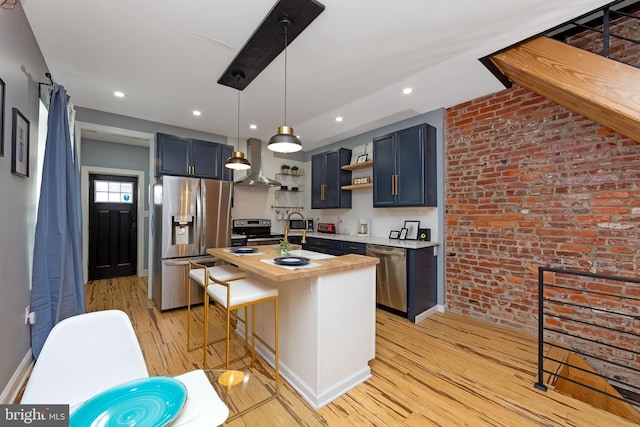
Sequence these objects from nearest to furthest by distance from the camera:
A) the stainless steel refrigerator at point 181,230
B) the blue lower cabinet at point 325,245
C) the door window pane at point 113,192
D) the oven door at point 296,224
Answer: the stainless steel refrigerator at point 181,230
the blue lower cabinet at point 325,245
the door window pane at point 113,192
the oven door at point 296,224

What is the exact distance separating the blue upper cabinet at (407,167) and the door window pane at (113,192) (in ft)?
15.8

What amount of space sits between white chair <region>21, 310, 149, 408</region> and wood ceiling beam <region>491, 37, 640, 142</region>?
123 inches

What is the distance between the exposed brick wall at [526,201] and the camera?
2.29 metres

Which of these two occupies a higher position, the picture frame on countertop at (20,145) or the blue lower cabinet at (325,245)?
the picture frame on countertop at (20,145)

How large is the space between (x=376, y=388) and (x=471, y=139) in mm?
2893

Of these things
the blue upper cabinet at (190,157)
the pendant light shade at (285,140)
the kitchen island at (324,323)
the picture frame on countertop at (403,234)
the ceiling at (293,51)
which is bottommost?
the kitchen island at (324,323)

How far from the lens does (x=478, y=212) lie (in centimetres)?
313

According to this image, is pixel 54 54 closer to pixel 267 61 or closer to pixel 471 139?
pixel 267 61

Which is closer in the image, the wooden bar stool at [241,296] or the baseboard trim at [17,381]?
the baseboard trim at [17,381]

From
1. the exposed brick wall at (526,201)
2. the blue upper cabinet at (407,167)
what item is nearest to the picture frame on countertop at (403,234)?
the blue upper cabinet at (407,167)

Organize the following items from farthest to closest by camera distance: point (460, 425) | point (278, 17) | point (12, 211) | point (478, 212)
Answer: point (478, 212) → point (278, 17) → point (12, 211) → point (460, 425)

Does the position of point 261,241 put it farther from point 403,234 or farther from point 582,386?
point 582,386

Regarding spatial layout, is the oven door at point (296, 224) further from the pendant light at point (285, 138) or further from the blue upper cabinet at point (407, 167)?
the pendant light at point (285, 138)

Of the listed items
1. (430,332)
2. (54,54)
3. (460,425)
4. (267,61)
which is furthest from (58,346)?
(430,332)
